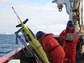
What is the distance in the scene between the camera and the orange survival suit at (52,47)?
13.0 feet

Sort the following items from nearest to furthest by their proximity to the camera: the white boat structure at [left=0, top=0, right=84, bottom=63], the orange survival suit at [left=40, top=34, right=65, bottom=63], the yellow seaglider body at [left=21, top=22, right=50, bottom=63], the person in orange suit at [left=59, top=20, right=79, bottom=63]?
1. the orange survival suit at [left=40, top=34, right=65, bottom=63]
2. the yellow seaglider body at [left=21, top=22, right=50, bottom=63]
3. the white boat structure at [left=0, top=0, right=84, bottom=63]
4. the person in orange suit at [left=59, top=20, right=79, bottom=63]

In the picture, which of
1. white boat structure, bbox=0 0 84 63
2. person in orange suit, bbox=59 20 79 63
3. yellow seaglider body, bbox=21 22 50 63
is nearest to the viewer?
yellow seaglider body, bbox=21 22 50 63

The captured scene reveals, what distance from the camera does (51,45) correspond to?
4.00 meters

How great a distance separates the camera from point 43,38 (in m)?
4.02

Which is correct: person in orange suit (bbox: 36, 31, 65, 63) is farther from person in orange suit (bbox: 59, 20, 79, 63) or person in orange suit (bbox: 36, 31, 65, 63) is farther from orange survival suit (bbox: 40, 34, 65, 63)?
person in orange suit (bbox: 59, 20, 79, 63)

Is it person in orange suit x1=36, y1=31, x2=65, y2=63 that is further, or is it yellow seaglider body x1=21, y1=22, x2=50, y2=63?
yellow seaglider body x1=21, y1=22, x2=50, y2=63

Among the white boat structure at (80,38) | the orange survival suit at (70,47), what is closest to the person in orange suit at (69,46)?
the orange survival suit at (70,47)

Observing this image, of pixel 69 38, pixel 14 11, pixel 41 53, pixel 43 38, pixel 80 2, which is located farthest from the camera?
pixel 80 2

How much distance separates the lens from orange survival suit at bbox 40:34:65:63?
397cm

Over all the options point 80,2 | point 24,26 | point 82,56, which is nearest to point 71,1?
point 80,2

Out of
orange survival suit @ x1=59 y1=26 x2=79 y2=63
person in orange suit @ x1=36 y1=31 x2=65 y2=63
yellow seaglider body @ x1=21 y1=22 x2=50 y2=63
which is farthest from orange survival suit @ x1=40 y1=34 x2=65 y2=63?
orange survival suit @ x1=59 y1=26 x2=79 y2=63

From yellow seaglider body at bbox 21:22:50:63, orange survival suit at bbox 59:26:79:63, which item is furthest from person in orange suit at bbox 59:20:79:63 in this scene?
yellow seaglider body at bbox 21:22:50:63

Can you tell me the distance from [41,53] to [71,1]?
4348 millimetres

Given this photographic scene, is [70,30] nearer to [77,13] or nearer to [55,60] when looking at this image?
[55,60]
